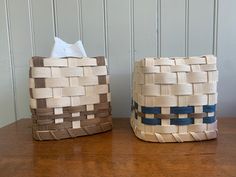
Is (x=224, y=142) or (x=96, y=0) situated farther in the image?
(x=96, y=0)

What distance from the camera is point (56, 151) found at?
471 millimetres

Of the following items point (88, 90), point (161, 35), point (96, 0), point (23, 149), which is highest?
point (96, 0)

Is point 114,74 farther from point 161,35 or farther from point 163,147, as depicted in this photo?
point 163,147

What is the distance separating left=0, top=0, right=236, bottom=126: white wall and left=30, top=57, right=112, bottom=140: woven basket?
0.21 m

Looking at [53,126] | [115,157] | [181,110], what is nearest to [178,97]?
[181,110]

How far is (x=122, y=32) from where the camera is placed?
0.75 m

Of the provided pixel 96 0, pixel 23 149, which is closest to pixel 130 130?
pixel 23 149

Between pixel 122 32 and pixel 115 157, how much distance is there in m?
0.44

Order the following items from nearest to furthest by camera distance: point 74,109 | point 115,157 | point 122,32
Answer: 1. point 115,157
2. point 74,109
3. point 122,32

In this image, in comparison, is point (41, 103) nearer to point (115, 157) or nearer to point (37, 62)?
point (37, 62)

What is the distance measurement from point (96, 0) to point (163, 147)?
0.51 m

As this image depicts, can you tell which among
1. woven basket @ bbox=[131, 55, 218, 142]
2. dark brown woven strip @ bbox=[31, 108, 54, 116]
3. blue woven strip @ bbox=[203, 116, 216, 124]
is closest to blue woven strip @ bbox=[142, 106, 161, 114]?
woven basket @ bbox=[131, 55, 218, 142]

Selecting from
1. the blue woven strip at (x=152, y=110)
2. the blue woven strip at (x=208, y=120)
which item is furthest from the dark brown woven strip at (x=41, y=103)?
the blue woven strip at (x=208, y=120)

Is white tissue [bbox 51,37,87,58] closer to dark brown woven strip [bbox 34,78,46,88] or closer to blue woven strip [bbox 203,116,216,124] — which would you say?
dark brown woven strip [bbox 34,78,46,88]
